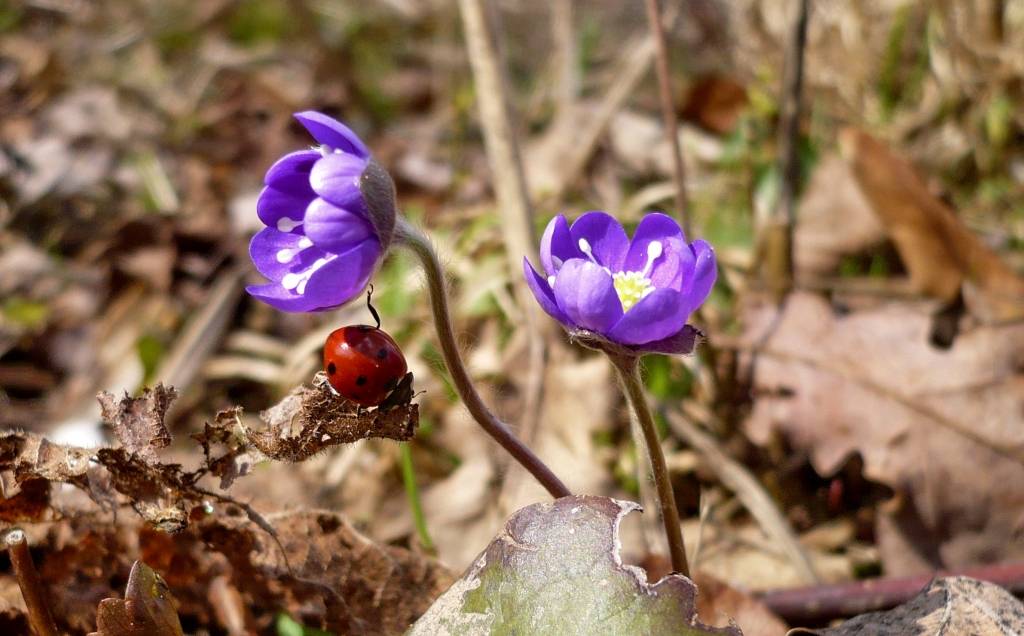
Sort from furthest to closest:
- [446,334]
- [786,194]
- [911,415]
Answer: [786,194] < [911,415] < [446,334]

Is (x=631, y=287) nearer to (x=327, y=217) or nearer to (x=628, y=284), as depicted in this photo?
(x=628, y=284)

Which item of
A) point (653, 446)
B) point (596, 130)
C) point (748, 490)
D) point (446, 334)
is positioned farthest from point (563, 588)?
point (596, 130)

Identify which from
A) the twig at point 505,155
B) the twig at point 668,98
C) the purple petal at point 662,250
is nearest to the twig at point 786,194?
the twig at point 668,98

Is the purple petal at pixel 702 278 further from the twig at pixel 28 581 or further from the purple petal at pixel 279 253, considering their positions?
the twig at pixel 28 581

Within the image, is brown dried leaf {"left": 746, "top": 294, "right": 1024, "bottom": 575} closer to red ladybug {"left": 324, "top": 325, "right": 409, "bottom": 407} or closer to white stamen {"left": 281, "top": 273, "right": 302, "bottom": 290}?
red ladybug {"left": 324, "top": 325, "right": 409, "bottom": 407}

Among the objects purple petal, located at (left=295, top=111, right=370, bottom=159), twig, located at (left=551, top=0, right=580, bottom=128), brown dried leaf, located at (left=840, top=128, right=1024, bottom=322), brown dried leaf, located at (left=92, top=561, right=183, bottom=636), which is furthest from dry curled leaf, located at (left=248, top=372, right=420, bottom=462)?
twig, located at (left=551, top=0, right=580, bottom=128)

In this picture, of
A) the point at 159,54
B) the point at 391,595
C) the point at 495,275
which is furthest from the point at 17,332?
the point at 159,54
